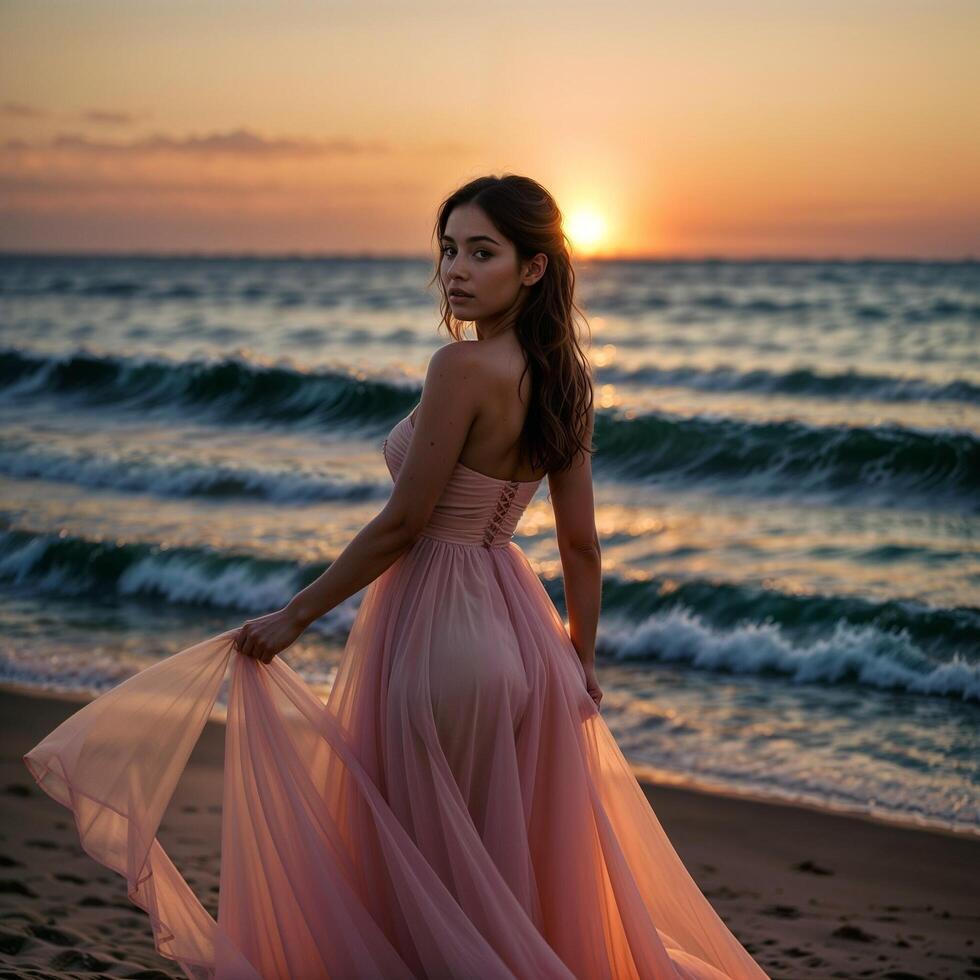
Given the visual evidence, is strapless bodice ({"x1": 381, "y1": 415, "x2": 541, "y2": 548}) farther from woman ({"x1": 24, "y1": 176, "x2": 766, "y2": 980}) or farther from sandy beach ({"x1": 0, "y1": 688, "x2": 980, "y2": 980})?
sandy beach ({"x1": 0, "y1": 688, "x2": 980, "y2": 980})

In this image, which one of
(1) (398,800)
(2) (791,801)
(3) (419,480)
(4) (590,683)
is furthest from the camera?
(2) (791,801)

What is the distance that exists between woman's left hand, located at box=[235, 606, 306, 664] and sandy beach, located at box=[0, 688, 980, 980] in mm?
1490

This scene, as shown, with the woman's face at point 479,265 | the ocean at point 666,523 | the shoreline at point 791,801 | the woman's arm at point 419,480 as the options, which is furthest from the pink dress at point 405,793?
the ocean at point 666,523

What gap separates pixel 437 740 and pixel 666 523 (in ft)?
30.6

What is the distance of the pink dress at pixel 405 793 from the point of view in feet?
9.44

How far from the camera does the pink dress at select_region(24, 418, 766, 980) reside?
2.88 metres

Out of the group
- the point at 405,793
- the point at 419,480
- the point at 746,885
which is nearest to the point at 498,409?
the point at 419,480

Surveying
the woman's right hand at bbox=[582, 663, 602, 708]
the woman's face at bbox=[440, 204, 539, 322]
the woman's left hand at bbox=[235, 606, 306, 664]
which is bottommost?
the woman's right hand at bbox=[582, 663, 602, 708]

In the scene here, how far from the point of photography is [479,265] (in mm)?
2885

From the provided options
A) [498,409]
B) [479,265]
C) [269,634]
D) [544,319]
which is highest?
[479,265]

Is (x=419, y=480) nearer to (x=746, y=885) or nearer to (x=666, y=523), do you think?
(x=746, y=885)

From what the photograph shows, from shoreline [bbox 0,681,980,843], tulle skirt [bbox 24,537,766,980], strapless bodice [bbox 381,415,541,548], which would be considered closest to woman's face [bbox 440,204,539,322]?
strapless bodice [bbox 381,415,541,548]

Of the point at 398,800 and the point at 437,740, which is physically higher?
the point at 437,740

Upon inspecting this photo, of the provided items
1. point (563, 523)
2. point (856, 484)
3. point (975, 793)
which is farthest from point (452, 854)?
point (856, 484)
